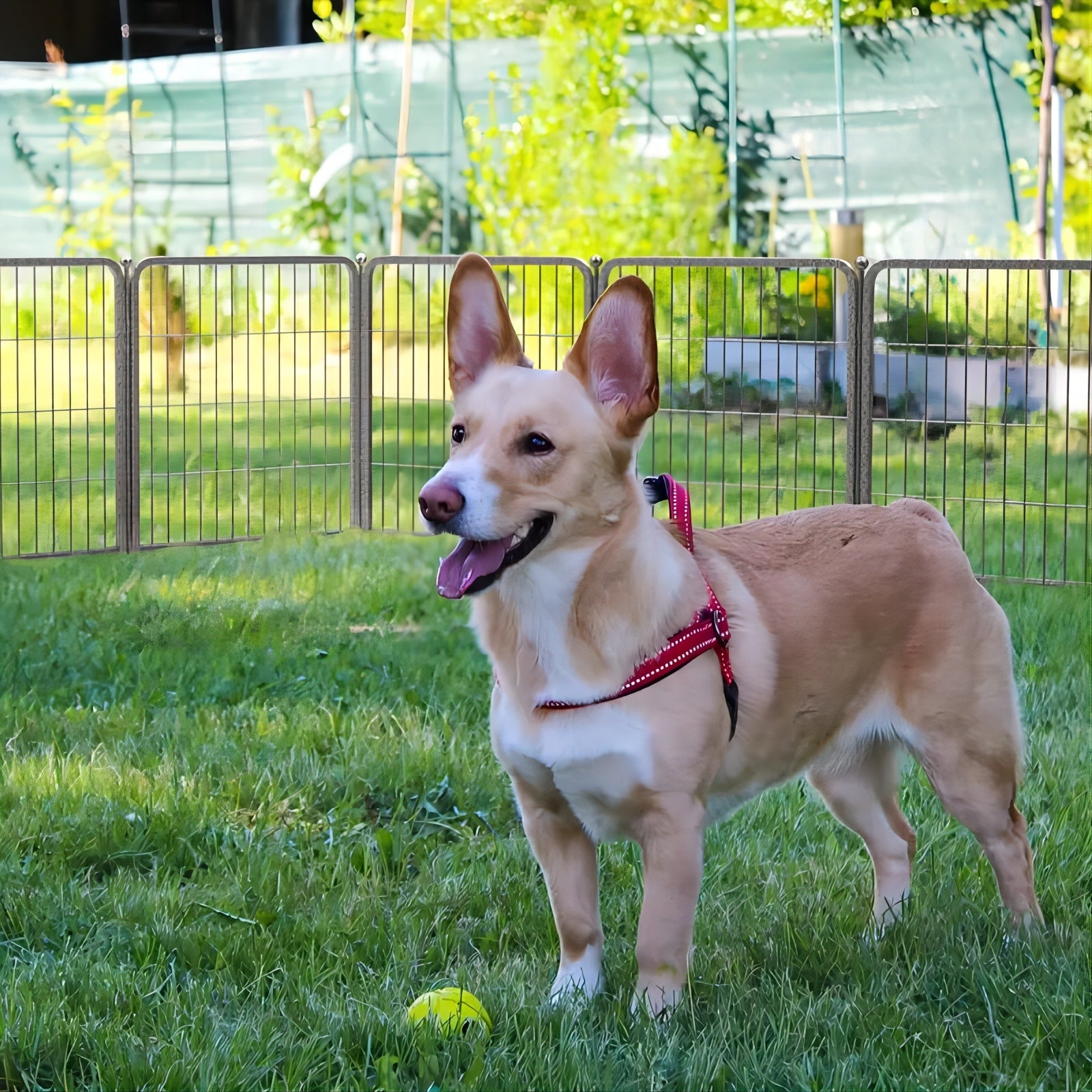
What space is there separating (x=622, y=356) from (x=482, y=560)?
46cm

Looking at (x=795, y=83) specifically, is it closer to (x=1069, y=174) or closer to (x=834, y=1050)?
(x=1069, y=174)

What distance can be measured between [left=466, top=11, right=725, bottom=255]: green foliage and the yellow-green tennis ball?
11340 mm

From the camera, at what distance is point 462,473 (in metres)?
2.57

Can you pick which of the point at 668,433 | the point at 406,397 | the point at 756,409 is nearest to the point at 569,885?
the point at 756,409

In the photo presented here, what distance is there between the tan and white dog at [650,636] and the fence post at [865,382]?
130 inches

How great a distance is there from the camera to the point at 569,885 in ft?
9.69

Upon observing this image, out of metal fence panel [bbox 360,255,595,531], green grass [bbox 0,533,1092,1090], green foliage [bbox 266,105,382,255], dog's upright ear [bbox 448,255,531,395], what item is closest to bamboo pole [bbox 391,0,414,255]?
green foliage [bbox 266,105,382,255]

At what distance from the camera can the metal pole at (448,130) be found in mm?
13539

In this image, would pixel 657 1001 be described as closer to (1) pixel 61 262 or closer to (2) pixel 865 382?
(2) pixel 865 382

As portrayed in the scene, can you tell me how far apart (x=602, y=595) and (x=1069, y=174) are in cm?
1098

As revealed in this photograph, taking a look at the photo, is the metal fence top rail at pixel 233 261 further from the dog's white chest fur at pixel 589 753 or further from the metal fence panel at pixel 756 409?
the dog's white chest fur at pixel 589 753

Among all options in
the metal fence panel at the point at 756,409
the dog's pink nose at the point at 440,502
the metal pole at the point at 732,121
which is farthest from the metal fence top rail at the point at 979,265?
the metal pole at the point at 732,121

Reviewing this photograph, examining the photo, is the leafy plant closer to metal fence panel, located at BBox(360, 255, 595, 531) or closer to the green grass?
metal fence panel, located at BBox(360, 255, 595, 531)

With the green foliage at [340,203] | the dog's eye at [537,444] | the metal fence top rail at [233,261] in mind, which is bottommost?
the dog's eye at [537,444]
